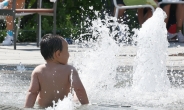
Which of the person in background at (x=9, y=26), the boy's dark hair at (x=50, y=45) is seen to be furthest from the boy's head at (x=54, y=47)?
the person in background at (x=9, y=26)

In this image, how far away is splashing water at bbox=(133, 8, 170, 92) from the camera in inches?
217

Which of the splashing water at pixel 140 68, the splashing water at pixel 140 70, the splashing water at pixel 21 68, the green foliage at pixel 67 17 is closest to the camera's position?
the splashing water at pixel 140 70

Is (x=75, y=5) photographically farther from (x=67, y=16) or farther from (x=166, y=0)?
(x=166, y=0)

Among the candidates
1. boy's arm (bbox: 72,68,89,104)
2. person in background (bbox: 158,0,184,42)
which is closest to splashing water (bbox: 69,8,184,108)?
boy's arm (bbox: 72,68,89,104)

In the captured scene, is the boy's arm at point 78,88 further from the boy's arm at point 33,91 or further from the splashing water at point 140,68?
the splashing water at point 140,68

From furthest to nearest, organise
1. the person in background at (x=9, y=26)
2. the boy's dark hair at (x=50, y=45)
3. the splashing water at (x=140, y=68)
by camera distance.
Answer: the person in background at (x=9, y=26) < the splashing water at (x=140, y=68) < the boy's dark hair at (x=50, y=45)

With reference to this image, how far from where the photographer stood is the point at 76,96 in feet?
12.8

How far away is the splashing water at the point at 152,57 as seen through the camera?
18.1ft

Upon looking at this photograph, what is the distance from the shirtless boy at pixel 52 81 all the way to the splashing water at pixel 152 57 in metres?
1.67

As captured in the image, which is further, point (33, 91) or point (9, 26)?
point (9, 26)

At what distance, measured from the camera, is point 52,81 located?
3857 mm

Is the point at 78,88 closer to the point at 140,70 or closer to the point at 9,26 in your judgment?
the point at 140,70

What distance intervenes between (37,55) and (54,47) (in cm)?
511

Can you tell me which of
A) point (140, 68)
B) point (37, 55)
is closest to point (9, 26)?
point (37, 55)
